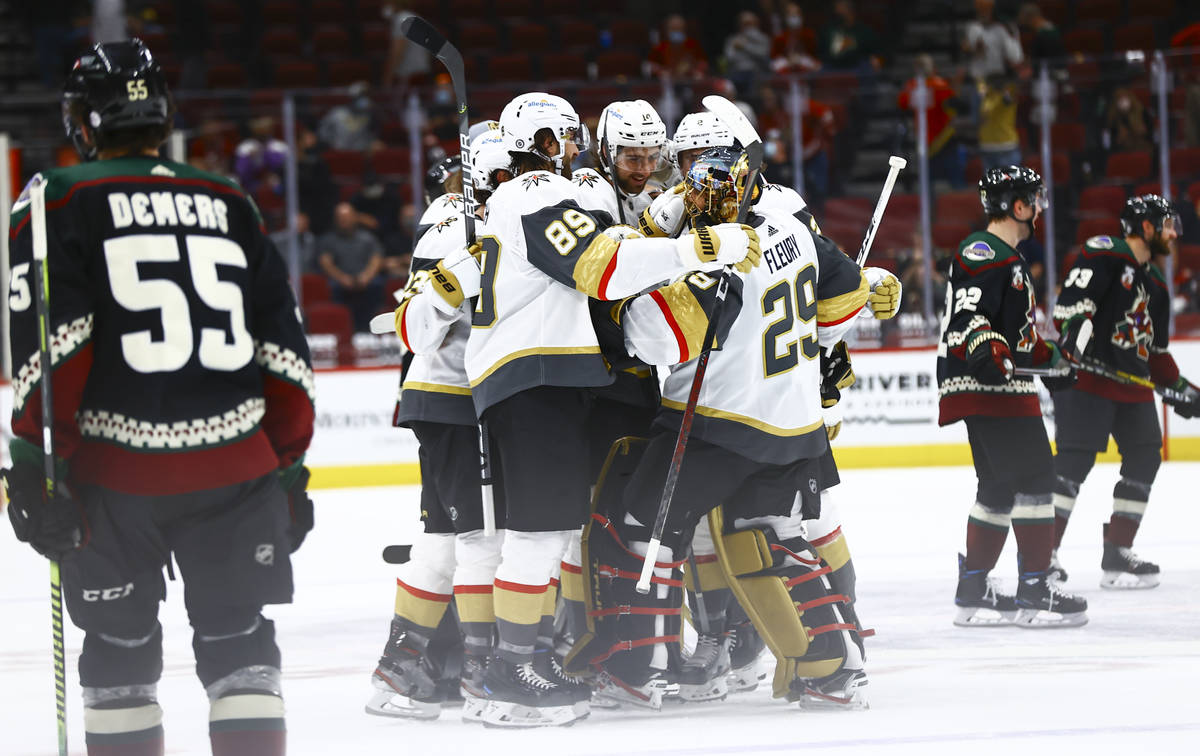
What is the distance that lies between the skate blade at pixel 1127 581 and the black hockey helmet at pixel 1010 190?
1.38 meters

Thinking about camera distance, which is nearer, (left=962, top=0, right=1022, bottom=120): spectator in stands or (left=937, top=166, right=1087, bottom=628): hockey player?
(left=937, top=166, right=1087, bottom=628): hockey player

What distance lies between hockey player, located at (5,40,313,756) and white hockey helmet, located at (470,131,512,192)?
4.58ft

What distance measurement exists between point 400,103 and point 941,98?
313 centimetres

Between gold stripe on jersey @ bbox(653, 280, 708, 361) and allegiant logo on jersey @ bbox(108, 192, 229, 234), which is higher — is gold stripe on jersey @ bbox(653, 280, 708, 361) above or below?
below

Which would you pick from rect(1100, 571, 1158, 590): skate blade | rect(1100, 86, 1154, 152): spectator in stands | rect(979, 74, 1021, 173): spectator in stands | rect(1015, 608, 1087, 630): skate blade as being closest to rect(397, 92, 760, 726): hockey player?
rect(1015, 608, 1087, 630): skate blade

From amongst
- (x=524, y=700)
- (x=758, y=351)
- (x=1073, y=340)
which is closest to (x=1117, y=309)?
(x=1073, y=340)

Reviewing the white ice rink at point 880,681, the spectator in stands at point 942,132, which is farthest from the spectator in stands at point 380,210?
the white ice rink at point 880,681

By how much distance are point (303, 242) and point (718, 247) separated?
6102 mm

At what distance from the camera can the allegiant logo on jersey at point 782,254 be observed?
11.9ft

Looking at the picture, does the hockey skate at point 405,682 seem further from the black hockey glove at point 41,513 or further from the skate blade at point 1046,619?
the skate blade at point 1046,619

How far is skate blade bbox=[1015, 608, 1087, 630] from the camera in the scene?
469 centimetres

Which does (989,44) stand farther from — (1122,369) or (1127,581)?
(1127,581)

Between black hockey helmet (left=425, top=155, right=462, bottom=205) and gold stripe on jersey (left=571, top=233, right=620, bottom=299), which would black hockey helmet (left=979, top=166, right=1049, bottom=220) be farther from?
gold stripe on jersey (left=571, top=233, right=620, bottom=299)

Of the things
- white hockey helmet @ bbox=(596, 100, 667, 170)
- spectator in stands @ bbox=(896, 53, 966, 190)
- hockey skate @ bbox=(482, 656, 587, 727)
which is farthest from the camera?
spectator in stands @ bbox=(896, 53, 966, 190)
